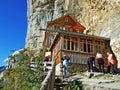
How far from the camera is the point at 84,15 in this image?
44594 millimetres

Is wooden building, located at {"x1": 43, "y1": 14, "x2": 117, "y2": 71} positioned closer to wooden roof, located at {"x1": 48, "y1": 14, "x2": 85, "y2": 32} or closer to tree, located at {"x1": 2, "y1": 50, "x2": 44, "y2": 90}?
tree, located at {"x1": 2, "y1": 50, "x2": 44, "y2": 90}

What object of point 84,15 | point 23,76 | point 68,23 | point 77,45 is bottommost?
point 23,76

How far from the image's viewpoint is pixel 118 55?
29.9m

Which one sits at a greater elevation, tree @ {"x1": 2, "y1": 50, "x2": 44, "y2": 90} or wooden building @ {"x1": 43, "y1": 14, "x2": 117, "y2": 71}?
wooden building @ {"x1": 43, "y1": 14, "x2": 117, "y2": 71}

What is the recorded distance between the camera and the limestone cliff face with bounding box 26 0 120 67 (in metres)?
33.1

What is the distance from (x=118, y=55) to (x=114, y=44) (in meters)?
1.27

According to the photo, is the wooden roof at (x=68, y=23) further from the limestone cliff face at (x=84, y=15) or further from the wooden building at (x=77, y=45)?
the wooden building at (x=77, y=45)

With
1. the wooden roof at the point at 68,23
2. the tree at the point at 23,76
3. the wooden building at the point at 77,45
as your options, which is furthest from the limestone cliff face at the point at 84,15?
the tree at the point at 23,76

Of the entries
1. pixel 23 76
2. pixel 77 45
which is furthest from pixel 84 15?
pixel 23 76

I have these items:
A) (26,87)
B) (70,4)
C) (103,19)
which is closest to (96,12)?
(103,19)

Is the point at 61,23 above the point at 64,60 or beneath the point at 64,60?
above

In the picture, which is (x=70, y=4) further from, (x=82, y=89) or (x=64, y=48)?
(x=82, y=89)

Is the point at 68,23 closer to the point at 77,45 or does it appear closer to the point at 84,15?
the point at 84,15

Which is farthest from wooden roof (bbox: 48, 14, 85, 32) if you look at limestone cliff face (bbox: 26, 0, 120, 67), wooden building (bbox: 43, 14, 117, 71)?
wooden building (bbox: 43, 14, 117, 71)
